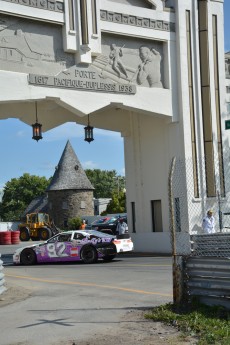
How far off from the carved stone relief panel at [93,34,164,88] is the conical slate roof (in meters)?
46.0

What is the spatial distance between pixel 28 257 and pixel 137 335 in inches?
562

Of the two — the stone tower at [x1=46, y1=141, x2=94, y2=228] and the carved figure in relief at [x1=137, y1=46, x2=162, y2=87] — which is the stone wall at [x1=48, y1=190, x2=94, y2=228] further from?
the carved figure in relief at [x1=137, y1=46, x2=162, y2=87]

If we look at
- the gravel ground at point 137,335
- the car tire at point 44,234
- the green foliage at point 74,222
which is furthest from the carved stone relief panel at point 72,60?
the green foliage at point 74,222

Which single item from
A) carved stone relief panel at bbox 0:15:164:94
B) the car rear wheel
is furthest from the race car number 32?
carved stone relief panel at bbox 0:15:164:94

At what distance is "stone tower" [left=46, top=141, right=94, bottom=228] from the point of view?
223 feet

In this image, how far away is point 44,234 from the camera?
49875mm

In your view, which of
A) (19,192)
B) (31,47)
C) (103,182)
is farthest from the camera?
(103,182)

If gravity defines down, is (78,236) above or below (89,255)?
above

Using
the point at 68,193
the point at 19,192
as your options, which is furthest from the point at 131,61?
the point at 19,192

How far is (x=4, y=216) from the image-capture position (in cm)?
11625

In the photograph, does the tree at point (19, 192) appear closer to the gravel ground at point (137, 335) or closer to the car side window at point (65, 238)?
the car side window at point (65, 238)

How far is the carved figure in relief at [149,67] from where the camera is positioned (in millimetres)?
22191

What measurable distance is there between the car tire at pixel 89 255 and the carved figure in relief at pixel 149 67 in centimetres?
656

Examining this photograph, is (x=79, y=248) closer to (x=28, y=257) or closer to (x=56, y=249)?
(x=56, y=249)
